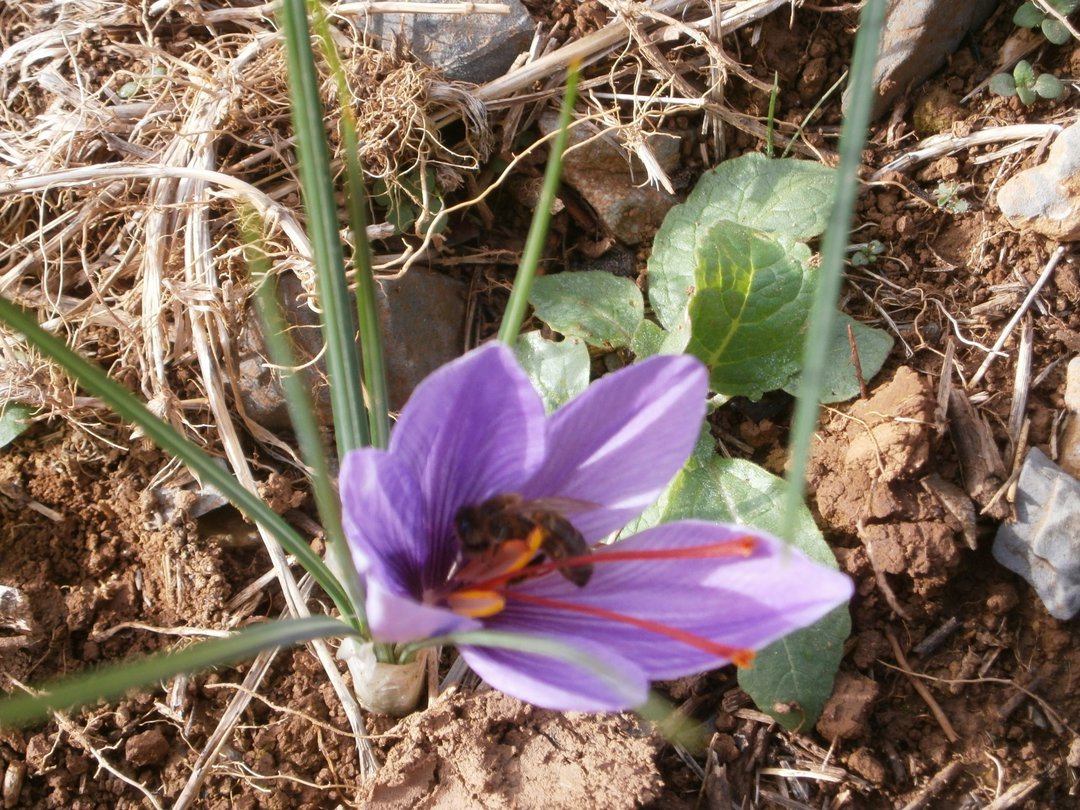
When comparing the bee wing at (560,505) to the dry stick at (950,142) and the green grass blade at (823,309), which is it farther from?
the dry stick at (950,142)

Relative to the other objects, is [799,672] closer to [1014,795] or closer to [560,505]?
[1014,795]

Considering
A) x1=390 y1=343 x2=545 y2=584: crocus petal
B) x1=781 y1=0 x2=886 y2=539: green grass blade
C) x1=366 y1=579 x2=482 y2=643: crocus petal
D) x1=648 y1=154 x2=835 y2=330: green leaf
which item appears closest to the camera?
x1=781 y1=0 x2=886 y2=539: green grass blade

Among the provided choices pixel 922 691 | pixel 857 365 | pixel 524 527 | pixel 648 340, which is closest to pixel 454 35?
pixel 648 340

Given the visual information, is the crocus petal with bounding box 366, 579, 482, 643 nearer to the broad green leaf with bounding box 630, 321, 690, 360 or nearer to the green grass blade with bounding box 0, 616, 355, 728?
the green grass blade with bounding box 0, 616, 355, 728

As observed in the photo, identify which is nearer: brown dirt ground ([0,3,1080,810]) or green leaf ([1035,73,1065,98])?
brown dirt ground ([0,3,1080,810])

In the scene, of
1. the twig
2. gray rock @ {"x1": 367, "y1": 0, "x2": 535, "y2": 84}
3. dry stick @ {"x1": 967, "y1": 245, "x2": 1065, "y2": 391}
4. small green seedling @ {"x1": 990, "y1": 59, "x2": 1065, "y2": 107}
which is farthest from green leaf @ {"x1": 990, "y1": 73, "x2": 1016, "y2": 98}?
the twig

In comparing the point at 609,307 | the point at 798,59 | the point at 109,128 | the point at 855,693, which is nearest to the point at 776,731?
the point at 855,693

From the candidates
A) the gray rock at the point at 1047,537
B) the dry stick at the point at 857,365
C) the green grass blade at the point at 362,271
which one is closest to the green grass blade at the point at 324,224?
the green grass blade at the point at 362,271
